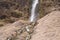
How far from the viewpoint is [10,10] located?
33.0m

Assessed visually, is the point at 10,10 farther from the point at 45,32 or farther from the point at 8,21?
the point at 45,32

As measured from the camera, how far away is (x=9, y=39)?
62.3ft

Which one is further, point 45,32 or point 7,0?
point 7,0

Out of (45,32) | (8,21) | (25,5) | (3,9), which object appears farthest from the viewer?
(25,5)

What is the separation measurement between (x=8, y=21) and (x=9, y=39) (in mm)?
10440

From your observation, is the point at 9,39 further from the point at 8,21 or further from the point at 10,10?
the point at 10,10

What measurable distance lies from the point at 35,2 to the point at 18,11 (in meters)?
2.76

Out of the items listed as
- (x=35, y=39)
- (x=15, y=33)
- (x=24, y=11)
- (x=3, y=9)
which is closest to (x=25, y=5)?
(x=24, y=11)

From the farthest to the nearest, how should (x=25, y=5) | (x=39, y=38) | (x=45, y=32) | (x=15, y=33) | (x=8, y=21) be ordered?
(x=25, y=5), (x=8, y=21), (x=15, y=33), (x=45, y=32), (x=39, y=38)

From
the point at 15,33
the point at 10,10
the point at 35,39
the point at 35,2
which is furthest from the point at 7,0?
the point at 35,39

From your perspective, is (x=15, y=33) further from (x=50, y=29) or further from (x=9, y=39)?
(x=50, y=29)

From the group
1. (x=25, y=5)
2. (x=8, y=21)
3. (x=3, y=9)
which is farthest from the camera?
(x=25, y=5)

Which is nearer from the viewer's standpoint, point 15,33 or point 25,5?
point 15,33

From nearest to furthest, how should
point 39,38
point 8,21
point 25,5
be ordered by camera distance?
1. point 39,38
2. point 8,21
3. point 25,5
